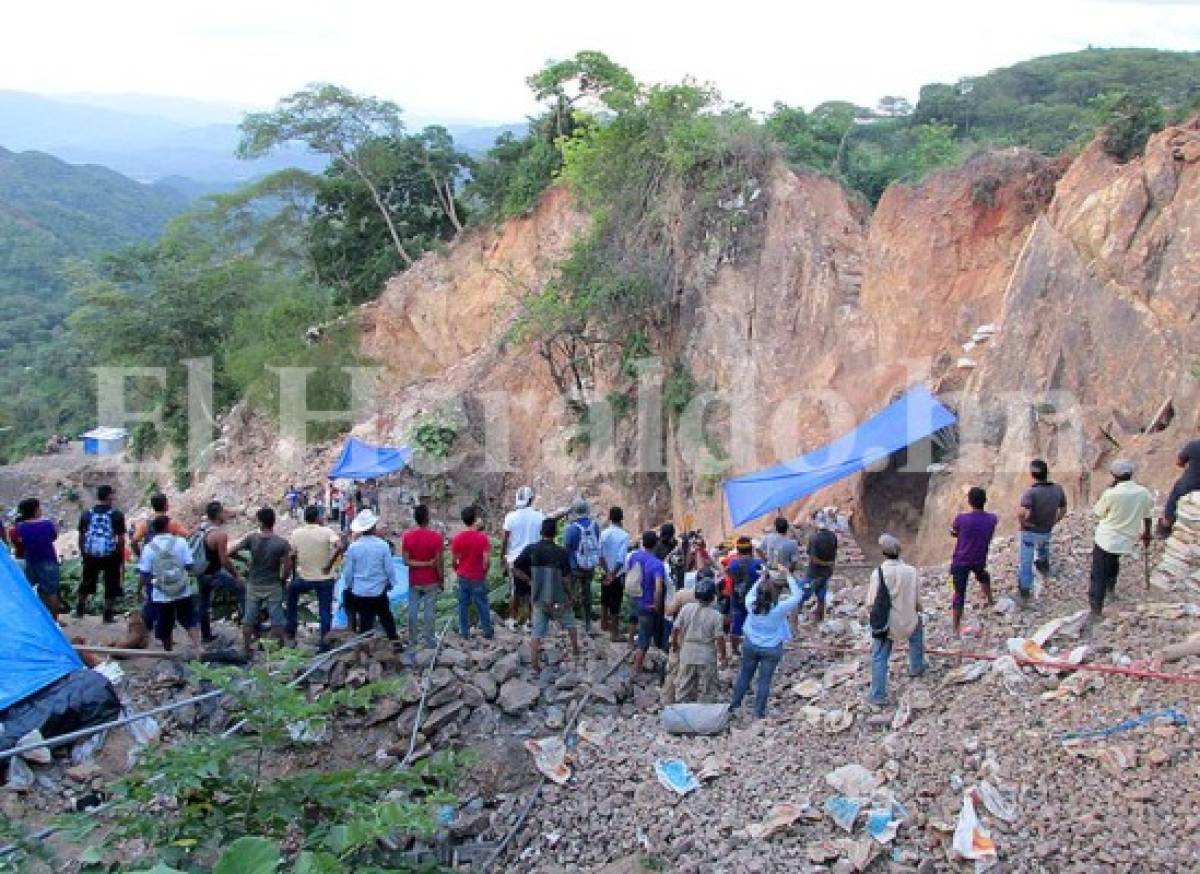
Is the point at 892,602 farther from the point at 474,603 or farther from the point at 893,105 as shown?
the point at 893,105

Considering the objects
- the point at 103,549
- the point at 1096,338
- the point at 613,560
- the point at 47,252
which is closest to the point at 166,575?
the point at 103,549

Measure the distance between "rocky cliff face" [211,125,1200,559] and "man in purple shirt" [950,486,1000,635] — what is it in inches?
106

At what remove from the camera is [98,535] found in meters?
8.39

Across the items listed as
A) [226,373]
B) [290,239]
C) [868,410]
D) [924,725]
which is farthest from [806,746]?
[290,239]

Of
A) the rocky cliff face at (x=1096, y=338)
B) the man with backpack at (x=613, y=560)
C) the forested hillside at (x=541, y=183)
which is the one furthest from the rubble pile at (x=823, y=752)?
the forested hillside at (x=541, y=183)

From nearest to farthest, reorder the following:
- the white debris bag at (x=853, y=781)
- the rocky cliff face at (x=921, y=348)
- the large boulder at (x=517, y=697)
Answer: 1. the white debris bag at (x=853, y=781)
2. the large boulder at (x=517, y=697)
3. the rocky cliff face at (x=921, y=348)

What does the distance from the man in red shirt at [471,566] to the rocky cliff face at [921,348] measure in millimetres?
5691

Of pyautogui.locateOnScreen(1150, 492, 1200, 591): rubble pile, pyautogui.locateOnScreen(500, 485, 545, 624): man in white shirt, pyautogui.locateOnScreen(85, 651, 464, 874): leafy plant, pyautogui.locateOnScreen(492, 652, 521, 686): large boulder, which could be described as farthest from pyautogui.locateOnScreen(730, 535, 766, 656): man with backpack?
pyautogui.locateOnScreen(85, 651, 464, 874): leafy plant

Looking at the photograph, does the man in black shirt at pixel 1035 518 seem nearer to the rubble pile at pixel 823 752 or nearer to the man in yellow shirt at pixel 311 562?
the rubble pile at pixel 823 752

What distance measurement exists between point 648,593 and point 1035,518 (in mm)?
3065

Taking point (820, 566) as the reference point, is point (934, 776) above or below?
below

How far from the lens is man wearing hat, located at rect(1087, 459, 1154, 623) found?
280 inches

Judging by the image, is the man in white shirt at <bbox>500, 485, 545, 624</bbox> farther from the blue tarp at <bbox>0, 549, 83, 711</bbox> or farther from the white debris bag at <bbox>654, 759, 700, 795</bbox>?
the blue tarp at <bbox>0, 549, 83, 711</bbox>

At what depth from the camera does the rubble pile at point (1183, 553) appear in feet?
24.6
